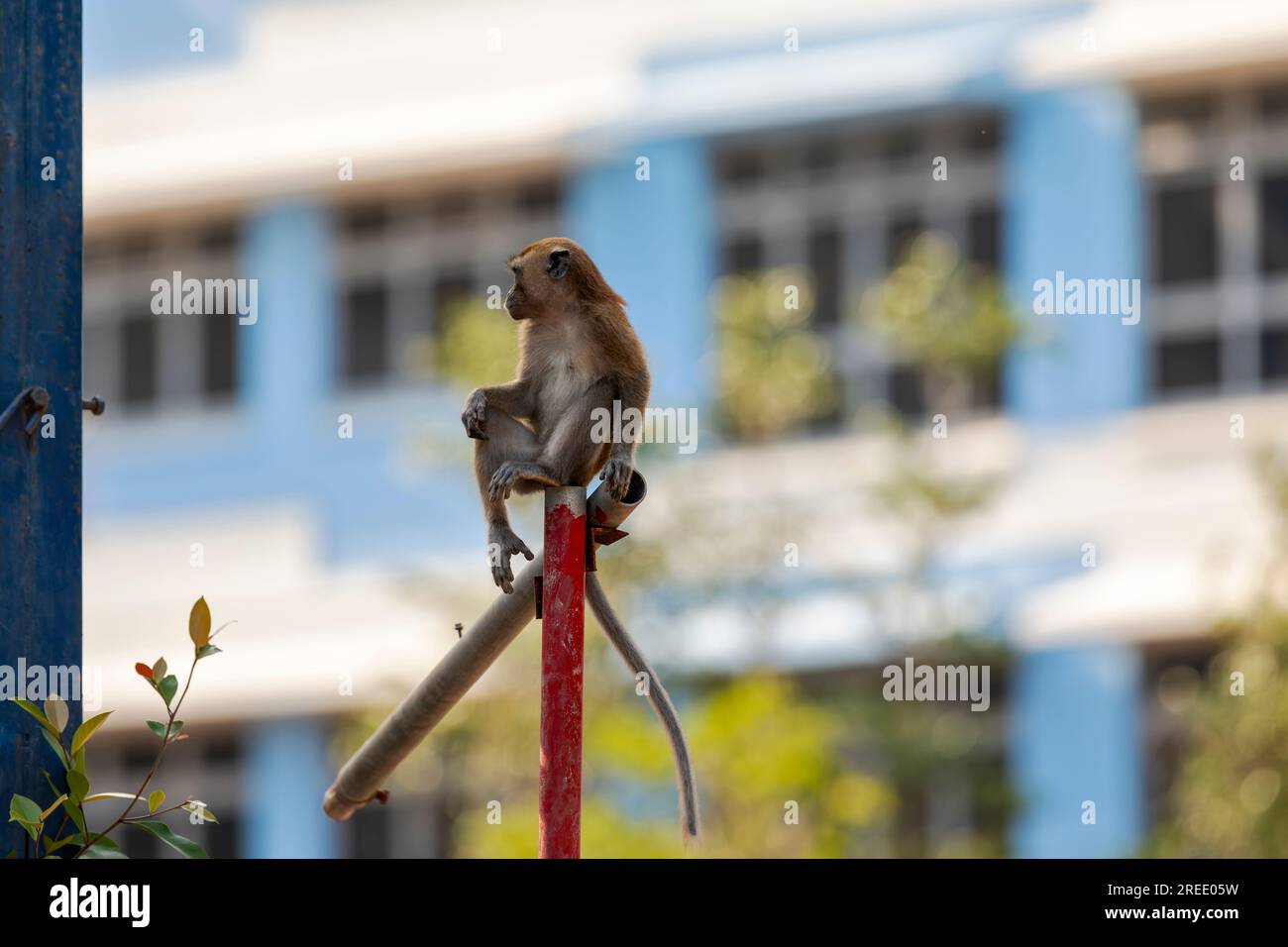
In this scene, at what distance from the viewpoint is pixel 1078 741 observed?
771 inches

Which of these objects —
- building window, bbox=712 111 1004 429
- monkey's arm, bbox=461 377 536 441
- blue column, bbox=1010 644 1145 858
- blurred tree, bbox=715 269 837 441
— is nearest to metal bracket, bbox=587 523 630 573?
monkey's arm, bbox=461 377 536 441

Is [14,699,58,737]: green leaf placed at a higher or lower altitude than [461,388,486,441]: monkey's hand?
lower

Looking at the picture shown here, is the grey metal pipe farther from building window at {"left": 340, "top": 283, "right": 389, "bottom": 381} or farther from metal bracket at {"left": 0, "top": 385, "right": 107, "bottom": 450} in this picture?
building window at {"left": 340, "top": 283, "right": 389, "bottom": 381}

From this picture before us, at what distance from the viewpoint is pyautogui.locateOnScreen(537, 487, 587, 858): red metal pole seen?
3.73m

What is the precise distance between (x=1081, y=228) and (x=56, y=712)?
57.4 feet

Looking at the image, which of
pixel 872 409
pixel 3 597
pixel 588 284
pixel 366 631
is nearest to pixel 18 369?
pixel 3 597

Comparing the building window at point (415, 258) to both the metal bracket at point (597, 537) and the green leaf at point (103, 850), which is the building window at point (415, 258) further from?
the green leaf at point (103, 850)

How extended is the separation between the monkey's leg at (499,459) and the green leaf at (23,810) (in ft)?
6.79

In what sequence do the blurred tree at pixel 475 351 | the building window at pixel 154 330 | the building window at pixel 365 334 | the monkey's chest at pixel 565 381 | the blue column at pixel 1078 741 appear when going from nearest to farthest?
1. the monkey's chest at pixel 565 381
2. the blurred tree at pixel 475 351
3. the blue column at pixel 1078 741
4. the building window at pixel 365 334
5. the building window at pixel 154 330

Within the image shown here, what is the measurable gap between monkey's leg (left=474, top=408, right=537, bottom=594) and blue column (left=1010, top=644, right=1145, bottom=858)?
13618mm

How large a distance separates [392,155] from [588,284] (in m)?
16.2

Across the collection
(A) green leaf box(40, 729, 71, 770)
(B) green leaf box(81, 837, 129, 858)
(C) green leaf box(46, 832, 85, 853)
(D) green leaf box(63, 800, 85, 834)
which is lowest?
(B) green leaf box(81, 837, 129, 858)

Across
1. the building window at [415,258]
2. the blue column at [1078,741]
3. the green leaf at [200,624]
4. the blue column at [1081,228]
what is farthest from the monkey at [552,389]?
the building window at [415,258]

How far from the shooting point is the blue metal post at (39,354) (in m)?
3.79
